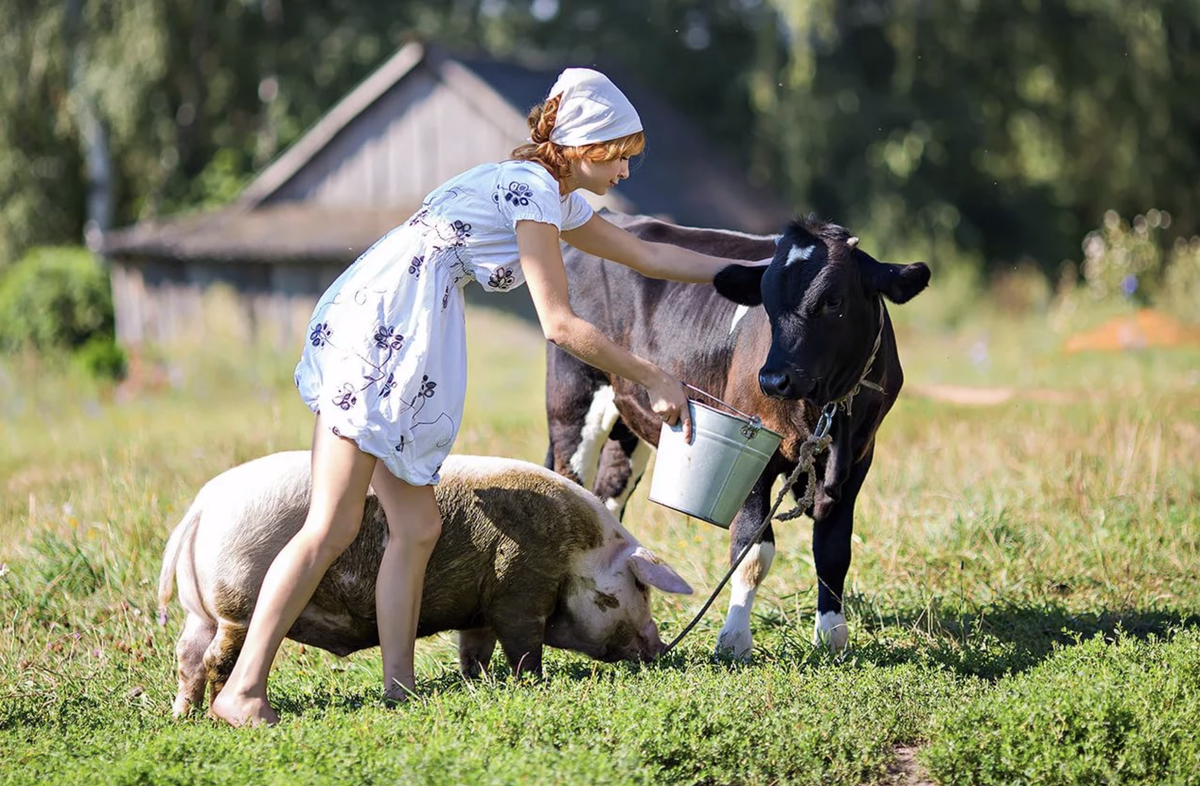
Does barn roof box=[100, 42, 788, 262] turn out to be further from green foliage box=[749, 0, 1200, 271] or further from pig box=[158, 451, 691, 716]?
pig box=[158, 451, 691, 716]

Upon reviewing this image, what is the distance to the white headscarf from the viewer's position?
482cm

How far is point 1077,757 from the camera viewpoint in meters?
4.48

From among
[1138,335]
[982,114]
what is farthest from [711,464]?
[982,114]

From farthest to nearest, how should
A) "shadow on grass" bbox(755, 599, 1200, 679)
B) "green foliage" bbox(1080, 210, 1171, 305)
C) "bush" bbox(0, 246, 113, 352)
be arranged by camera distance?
"bush" bbox(0, 246, 113, 352) < "green foliage" bbox(1080, 210, 1171, 305) < "shadow on grass" bbox(755, 599, 1200, 679)

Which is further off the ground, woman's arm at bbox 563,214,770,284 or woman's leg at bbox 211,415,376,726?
woman's arm at bbox 563,214,770,284

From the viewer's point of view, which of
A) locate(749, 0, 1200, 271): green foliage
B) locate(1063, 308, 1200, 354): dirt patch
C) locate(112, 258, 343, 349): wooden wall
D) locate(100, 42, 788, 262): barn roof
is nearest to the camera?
locate(1063, 308, 1200, 354): dirt patch

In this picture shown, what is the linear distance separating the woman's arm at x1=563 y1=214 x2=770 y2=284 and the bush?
18933mm

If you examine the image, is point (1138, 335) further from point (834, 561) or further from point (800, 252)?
point (800, 252)

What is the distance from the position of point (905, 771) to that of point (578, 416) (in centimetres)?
309

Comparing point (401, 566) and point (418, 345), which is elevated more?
point (418, 345)

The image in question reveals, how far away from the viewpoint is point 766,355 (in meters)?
5.75

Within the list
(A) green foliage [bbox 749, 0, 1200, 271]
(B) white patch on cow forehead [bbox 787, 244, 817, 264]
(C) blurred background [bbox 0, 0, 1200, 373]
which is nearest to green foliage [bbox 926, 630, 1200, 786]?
(B) white patch on cow forehead [bbox 787, 244, 817, 264]

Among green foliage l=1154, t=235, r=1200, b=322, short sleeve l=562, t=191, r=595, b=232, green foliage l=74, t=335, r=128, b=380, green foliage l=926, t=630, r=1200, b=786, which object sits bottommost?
green foliage l=74, t=335, r=128, b=380

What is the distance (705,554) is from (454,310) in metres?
2.91
